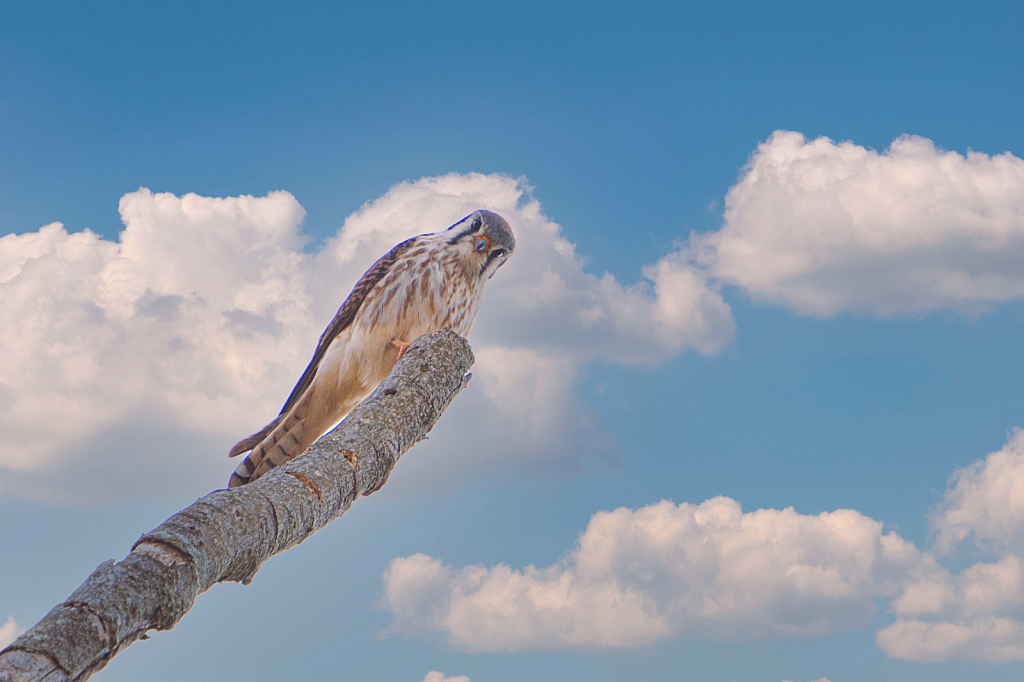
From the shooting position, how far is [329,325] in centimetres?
901

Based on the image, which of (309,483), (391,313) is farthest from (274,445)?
(309,483)

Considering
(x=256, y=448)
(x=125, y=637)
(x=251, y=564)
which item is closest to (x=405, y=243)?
(x=256, y=448)

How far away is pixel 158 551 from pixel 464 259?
6582 millimetres

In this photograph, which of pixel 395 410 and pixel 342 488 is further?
pixel 395 410

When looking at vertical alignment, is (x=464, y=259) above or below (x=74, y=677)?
above

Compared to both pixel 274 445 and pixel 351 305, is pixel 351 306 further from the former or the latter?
pixel 274 445

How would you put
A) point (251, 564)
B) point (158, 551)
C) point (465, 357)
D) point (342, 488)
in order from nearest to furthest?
point (158, 551) → point (251, 564) → point (342, 488) → point (465, 357)

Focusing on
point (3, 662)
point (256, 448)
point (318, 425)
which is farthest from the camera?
point (318, 425)

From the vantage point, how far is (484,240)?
354 inches

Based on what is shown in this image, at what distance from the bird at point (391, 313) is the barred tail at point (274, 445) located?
15 mm

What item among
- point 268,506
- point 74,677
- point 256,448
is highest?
point 256,448

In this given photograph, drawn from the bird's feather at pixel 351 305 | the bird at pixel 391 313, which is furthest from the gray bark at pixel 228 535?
the bird's feather at pixel 351 305

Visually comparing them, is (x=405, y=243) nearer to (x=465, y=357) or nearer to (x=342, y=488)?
(x=465, y=357)

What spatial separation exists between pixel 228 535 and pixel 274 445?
4.37m
